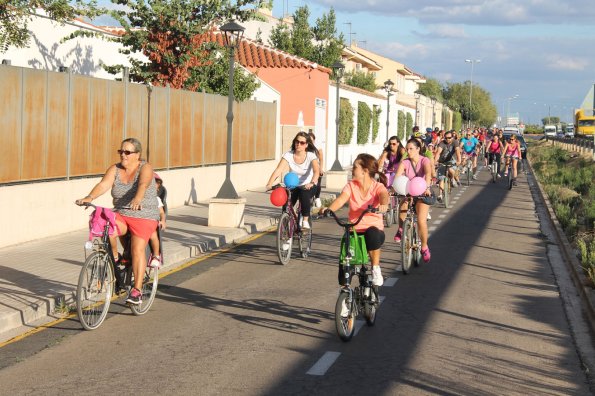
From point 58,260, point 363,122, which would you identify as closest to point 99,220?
point 58,260

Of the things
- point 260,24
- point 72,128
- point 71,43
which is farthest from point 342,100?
point 72,128

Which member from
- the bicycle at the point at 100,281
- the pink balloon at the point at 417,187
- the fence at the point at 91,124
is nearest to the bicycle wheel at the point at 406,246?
the pink balloon at the point at 417,187

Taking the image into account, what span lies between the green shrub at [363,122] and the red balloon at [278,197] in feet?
126

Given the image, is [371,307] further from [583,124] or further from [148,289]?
[583,124]

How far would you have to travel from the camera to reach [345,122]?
4703 centimetres

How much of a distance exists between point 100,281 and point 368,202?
259cm

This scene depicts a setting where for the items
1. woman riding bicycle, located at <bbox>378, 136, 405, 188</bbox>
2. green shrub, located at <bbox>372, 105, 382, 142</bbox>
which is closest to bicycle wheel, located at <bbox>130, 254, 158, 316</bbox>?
woman riding bicycle, located at <bbox>378, 136, 405, 188</bbox>

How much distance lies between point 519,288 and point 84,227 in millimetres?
8193

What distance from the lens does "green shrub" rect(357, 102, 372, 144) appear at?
2060 inches

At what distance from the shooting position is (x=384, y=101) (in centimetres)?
6222

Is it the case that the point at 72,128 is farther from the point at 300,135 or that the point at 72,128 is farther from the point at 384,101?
the point at 384,101

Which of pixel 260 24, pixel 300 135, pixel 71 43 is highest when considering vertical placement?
pixel 260 24

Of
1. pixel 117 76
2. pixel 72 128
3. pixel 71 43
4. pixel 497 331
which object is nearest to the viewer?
pixel 497 331

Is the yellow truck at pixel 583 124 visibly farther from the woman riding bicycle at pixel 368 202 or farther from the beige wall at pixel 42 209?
the woman riding bicycle at pixel 368 202
